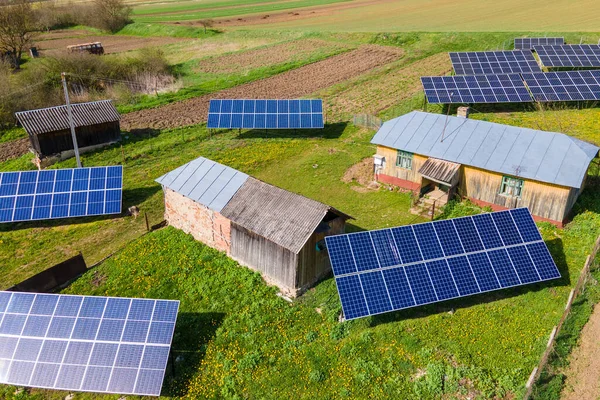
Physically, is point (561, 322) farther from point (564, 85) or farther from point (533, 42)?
point (533, 42)

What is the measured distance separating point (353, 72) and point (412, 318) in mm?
39308

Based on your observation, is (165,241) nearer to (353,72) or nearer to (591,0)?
(353,72)

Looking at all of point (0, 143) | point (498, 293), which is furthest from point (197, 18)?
point (498, 293)

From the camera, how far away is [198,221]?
24625mm

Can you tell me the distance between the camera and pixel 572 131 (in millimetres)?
35344

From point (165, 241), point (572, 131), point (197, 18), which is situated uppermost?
point (165, 241)

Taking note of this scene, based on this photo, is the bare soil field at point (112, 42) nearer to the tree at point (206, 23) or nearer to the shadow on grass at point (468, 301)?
the tree at point (206, 23)

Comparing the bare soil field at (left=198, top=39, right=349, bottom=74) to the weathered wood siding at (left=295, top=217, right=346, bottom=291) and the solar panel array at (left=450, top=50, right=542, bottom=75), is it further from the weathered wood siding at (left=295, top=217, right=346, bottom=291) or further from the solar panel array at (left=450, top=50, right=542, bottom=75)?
the weathered wood siding at (left=295, top=217, right=346, bottom=291)

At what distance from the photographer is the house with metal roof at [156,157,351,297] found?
20.6m

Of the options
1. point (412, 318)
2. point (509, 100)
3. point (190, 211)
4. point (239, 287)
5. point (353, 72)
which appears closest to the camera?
point (412, 318)

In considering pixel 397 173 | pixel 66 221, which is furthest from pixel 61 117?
pixel 397 173

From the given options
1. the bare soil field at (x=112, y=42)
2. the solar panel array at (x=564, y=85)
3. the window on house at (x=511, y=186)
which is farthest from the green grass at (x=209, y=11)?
the window on house at (x=511, y=186)

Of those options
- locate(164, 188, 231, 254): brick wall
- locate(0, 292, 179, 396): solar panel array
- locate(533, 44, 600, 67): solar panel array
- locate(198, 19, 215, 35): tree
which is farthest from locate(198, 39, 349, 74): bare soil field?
locate(0, 292, 179, 396): solar panel array

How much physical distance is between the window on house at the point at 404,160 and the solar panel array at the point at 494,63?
20.7 meters
